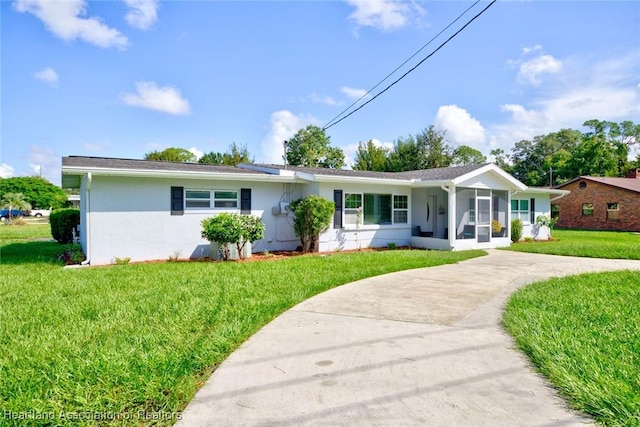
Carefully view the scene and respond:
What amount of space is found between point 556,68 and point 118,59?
14.8 m

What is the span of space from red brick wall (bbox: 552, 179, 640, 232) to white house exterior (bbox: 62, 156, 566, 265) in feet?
40.6

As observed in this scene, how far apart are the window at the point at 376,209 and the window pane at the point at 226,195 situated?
12.9 feet

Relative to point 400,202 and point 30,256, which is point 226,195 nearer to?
point 30,256

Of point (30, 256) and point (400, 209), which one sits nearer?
point (30, 256)

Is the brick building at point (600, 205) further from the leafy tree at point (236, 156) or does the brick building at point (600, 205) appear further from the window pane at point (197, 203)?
the window pane at point (197, 203)

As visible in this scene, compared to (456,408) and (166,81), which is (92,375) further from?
(166,81)

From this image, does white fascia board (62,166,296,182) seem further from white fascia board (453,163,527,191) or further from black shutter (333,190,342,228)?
white fascia board (453,163,527,191)

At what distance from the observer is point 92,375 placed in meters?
3.14

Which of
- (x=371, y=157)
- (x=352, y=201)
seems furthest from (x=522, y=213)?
(x=371, y=157)

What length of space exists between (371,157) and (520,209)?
19.2 m

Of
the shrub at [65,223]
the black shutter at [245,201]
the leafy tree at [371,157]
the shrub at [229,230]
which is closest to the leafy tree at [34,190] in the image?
the leafy tree at [371,157]

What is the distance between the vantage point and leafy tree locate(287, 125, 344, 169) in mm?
42125

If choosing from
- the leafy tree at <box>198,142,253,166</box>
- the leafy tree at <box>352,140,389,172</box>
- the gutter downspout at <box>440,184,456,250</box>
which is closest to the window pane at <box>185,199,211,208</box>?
the gutter downspout at <box>440,184,456,250</box>

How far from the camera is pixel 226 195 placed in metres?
11.9
